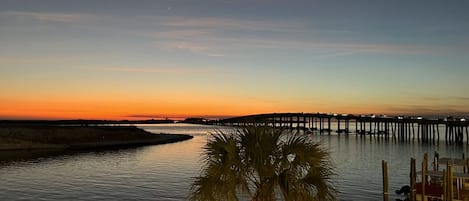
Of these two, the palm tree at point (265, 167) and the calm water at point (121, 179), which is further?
the calm water at point (121, 179)

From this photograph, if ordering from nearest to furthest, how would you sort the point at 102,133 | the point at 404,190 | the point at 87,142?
the point at 404,190
the point at 87,142
the point at 102,133

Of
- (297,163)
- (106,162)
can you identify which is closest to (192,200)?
(297,163)

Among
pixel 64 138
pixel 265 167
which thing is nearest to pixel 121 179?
pixel 265 167

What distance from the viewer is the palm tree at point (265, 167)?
43.9 ft

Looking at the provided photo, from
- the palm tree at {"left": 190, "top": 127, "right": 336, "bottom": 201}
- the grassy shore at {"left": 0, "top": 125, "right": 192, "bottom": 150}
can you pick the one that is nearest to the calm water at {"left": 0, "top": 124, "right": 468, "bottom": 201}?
the palm tree at {"left": 190, "top": 127, "right": 336, "bottom": 201}

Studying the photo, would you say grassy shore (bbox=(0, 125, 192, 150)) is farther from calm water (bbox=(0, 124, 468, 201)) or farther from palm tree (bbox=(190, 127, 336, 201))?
palm tree (bbox=(190, 127, 336, 201))

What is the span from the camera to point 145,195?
40.4 metres

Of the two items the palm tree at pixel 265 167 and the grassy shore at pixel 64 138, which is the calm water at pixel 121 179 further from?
the grassy shore at pixel 64 138

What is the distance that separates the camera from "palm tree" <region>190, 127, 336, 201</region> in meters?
13.4

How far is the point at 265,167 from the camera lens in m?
13.6

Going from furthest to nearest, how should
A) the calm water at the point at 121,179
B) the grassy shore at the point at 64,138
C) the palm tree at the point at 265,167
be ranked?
1. the grassy shore at the point at 64,138
2. the calm water at the point at 121,179
3. the palm tree at the point at 265,167

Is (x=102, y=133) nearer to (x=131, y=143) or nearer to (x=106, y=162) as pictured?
(x=131, y=143)

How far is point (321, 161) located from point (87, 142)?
10221 centimetres

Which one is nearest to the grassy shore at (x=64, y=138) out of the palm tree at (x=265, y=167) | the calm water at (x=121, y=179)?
the calm water at (x=121, y=179)
